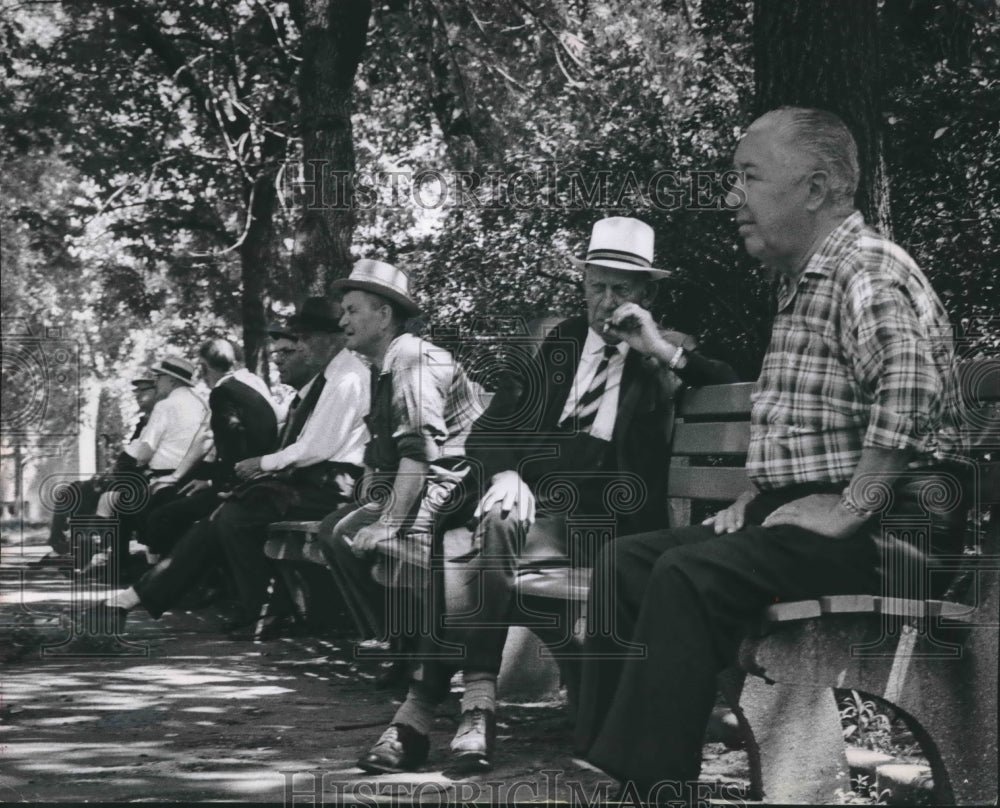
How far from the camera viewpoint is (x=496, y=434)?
547cm

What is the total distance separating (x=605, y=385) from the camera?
5.29m

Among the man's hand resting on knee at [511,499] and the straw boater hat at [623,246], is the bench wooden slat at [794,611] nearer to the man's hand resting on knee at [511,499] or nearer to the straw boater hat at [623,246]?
the man's hand resting on knee at [511,499]

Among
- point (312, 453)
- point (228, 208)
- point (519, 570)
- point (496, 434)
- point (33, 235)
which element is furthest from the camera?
point (228, 208)

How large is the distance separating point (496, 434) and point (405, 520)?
1.60ft

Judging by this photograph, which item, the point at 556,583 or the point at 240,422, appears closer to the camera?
the point at 556,583

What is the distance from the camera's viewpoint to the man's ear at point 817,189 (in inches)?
163

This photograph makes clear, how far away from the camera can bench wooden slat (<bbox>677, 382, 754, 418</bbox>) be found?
478 centimetres

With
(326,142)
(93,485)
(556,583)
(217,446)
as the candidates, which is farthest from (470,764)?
(93,485)

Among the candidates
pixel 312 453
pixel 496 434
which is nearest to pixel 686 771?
pixel 496 434

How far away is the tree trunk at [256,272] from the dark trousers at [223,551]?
8.36 metres

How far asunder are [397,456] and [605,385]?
128 centimetres

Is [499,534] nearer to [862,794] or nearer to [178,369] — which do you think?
[862,794]

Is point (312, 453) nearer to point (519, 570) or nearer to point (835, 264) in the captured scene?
point (519, 570)

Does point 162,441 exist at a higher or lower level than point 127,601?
higher
